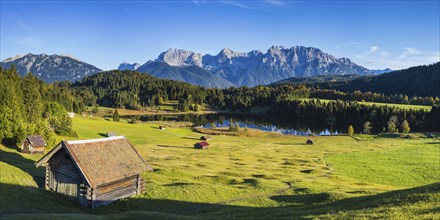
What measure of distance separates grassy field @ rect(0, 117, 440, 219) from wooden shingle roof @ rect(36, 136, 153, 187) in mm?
3214

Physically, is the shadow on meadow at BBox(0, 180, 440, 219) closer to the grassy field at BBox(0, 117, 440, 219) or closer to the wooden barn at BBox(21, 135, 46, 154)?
the grassy field at BBox(0, 117, 440, 219)

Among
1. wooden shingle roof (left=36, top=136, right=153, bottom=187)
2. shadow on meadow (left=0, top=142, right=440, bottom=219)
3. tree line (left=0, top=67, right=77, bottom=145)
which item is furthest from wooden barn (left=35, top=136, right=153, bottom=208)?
tree line (left=0, top=67, right=77, bottom=145)

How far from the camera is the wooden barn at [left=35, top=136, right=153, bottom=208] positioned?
3506 cm

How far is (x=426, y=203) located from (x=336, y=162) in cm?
5861

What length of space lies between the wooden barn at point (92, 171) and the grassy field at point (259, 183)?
3.95 feet

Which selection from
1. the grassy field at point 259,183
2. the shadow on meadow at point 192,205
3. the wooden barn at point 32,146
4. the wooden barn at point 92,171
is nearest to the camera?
the shadow on meadow at point 192,205

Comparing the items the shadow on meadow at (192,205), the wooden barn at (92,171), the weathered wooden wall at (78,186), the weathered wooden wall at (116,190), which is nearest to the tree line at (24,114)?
the shadow on meadow at (192,205)

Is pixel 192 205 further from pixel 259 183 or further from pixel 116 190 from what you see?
pixel 259 183

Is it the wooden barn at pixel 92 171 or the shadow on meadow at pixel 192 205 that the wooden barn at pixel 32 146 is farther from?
the wooden barn at pixel 92 171

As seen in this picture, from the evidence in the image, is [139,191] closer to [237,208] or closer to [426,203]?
[237,208]

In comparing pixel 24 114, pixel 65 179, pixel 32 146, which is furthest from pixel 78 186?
pixel 24 114

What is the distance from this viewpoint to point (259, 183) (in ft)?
164

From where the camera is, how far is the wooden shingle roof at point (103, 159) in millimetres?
34875

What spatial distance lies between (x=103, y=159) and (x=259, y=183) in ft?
76.4
